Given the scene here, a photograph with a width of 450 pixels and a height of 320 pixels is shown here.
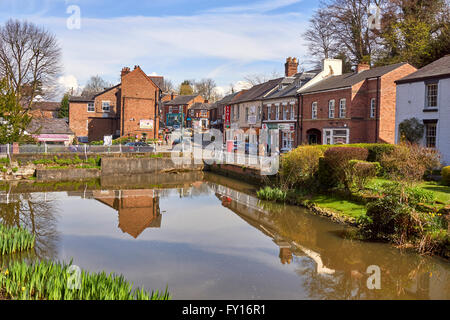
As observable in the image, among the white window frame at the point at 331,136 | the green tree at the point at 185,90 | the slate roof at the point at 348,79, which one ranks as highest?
the green tree at the point at 185,90

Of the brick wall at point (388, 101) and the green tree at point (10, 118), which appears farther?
the brick wall at point (388, 101)

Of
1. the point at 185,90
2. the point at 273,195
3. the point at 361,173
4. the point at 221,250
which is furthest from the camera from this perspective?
the point at 185,90

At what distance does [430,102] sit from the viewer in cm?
2322

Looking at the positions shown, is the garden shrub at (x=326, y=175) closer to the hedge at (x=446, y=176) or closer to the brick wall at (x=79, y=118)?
the hedge at (x=446, y=176)

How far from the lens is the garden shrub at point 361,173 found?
17281 millimetres

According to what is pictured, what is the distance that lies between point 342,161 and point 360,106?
44.5 ft

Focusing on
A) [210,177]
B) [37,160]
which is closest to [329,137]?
[210,177]

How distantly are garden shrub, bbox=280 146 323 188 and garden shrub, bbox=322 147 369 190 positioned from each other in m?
1.65

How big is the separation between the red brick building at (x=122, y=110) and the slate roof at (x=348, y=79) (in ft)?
76.9

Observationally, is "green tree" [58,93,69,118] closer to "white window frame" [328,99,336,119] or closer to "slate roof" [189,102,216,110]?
"slate roof" [189,102,216,110]

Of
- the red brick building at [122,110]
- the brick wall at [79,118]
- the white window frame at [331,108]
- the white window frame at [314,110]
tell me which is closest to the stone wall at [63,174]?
the red brick building at [122,110]

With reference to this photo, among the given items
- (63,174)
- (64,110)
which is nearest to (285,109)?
(63,174)

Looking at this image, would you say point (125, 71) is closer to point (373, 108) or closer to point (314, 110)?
point (314, 110)

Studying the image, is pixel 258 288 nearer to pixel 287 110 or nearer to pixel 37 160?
pixel 37 160
